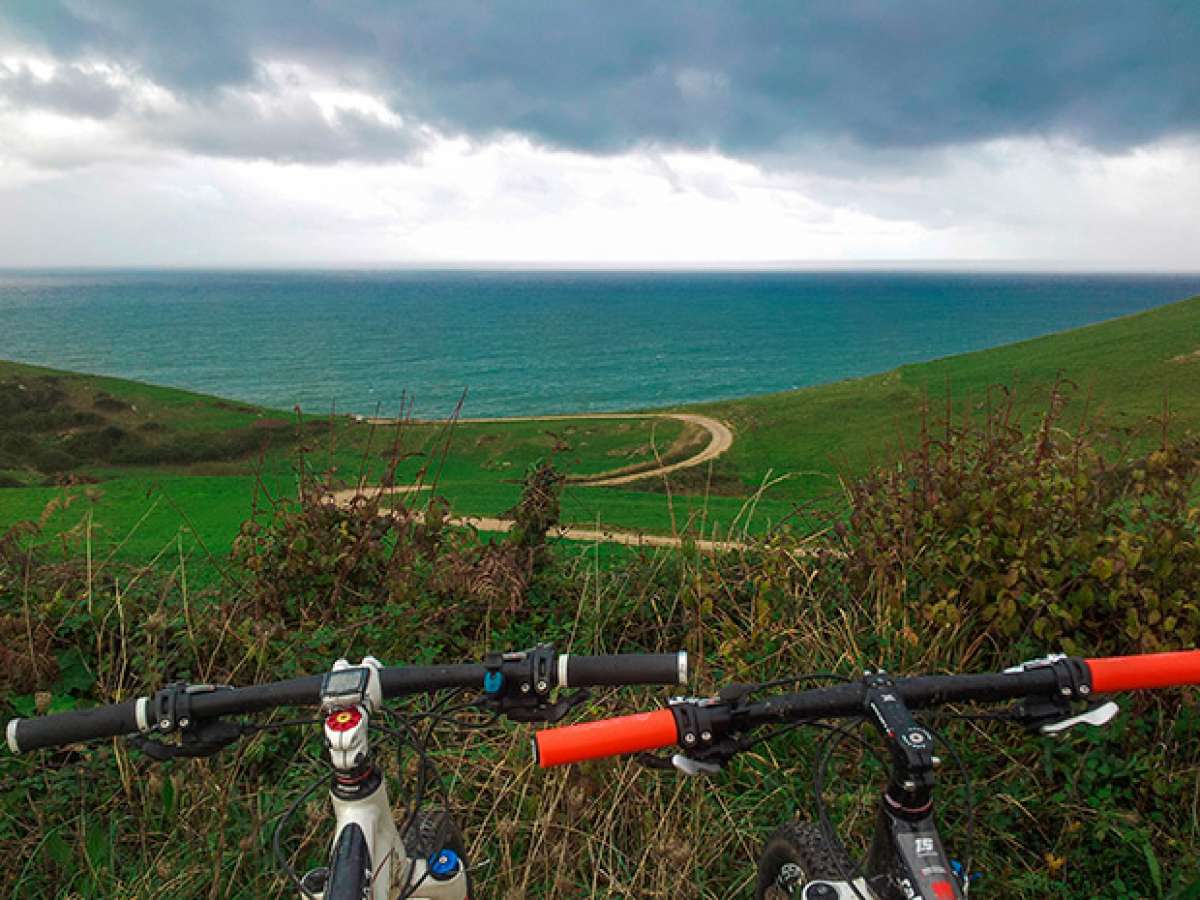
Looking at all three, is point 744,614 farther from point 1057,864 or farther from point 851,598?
point 1057,864

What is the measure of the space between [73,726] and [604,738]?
1.25 meters

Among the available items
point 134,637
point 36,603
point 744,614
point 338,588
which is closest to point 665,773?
point 744,614

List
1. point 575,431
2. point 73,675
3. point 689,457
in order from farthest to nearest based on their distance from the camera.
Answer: point 575,431, point 689,457, point 73,675

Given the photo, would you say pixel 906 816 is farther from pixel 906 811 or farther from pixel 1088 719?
pixel 1088 719

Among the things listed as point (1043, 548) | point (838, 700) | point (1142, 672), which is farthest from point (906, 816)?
point (1043, 548)

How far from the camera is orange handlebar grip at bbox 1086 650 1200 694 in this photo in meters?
1.79

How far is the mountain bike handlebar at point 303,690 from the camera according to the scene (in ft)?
5.71

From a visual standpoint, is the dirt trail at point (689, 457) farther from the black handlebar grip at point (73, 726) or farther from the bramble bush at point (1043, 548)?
the black handlebar grip at point (73, 726)

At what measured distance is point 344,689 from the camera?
167 cm

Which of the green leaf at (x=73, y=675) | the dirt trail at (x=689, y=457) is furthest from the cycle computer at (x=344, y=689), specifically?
the dirt trail at (x=689, y=457)

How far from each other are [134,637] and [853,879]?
3998mm

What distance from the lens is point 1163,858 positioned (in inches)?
121

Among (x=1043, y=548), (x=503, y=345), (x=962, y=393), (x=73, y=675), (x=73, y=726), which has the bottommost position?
(x=503, y=345)

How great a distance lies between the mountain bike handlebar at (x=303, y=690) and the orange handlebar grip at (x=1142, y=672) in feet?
3.27
